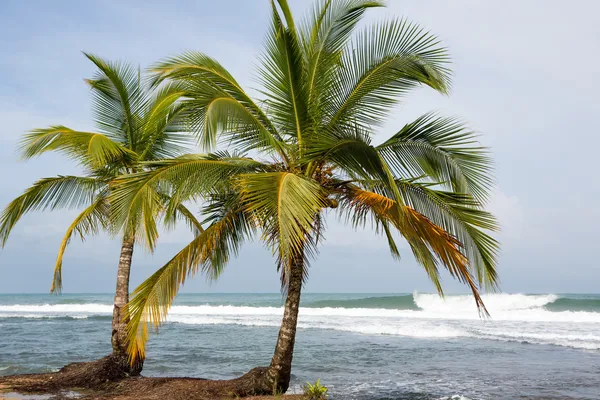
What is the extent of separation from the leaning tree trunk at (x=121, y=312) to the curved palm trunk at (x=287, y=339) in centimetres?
354

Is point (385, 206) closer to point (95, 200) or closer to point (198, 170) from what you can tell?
point (198, 170)

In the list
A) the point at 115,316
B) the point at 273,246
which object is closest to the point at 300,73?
the point at 273,246

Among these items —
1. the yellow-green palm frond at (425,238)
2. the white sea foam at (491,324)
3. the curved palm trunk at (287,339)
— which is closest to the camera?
the yellow-green palm frond at (425,238)

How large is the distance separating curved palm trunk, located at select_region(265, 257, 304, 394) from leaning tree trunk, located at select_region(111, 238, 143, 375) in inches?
140

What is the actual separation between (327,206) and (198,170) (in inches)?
77.8

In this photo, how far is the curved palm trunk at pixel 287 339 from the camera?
26.7ft

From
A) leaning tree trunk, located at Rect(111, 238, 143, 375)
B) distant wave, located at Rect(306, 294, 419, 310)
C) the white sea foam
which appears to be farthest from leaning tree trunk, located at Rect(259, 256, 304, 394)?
distant wave, located at Rect(306, 294, 419, 310)

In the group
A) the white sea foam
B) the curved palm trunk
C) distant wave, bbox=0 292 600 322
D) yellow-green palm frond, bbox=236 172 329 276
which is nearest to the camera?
yellow-green palm frond, bbox=236 172 329 276

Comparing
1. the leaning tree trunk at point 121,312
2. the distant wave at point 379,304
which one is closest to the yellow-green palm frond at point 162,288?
the leaning tree trunk at point 121,312

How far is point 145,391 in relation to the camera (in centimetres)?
898

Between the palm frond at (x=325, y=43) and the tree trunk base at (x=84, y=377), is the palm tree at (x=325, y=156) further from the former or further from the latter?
the tree trunk base at (x=84, y=377)

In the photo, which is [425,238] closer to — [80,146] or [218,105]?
[218,105]

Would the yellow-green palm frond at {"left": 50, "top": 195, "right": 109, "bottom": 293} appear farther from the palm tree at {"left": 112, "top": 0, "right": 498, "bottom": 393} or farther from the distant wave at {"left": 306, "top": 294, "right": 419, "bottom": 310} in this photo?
the distant wave at {"left": 306, "top": 294, "right": 419, "bottom": 310}

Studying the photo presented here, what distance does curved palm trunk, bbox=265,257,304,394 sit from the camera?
26.7 feet
